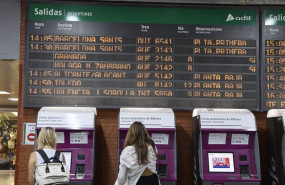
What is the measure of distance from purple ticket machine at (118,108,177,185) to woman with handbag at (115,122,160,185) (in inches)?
35.5

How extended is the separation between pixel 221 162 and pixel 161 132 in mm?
863

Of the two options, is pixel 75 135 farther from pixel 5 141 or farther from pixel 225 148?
pixel 5 141

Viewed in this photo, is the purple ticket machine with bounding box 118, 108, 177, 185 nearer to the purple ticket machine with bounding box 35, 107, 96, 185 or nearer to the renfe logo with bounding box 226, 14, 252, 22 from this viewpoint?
the purple ticket machine with bounding box 35, 107, 96, 185

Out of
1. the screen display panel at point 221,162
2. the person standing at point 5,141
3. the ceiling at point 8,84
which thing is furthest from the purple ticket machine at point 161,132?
the person standing at point 5,141

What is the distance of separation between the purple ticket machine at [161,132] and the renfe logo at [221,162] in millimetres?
532

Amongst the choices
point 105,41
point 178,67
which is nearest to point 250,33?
point 178,67

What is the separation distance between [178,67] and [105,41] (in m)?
1.11

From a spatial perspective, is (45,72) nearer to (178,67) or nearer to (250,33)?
(178,67)

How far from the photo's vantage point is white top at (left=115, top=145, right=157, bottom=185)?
3818 millimetres

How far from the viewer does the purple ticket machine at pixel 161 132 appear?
4.86 metres

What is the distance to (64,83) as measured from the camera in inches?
215

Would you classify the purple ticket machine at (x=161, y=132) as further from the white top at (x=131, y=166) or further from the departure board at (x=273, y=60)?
the departure board at (x=273, y=60)

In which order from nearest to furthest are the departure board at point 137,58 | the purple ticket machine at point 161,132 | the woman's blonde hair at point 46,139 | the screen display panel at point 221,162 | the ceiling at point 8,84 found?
1. the woman's blonde hair at point 46,139
2. the purple ticket machine at point 161,132
3. the screen display panel at point 221,162
4. the departure board at point 137,58
5. the ceiling at point 8,84

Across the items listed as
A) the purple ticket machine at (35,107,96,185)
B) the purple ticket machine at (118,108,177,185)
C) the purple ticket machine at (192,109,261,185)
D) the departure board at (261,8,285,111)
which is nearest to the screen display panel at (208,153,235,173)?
the purple ticket machine at (192,109,261,185)
